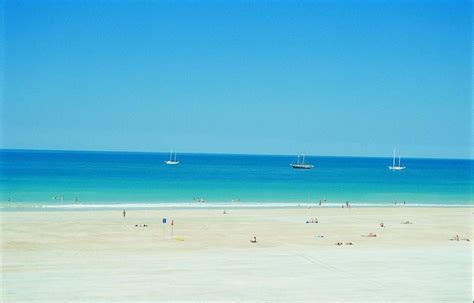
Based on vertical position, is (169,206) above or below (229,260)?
above

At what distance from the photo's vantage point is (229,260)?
28469 millimetres

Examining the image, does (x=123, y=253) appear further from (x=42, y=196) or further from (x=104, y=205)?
(x=42, y=196)

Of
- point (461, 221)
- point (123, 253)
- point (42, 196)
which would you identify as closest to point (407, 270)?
point (123, 253)

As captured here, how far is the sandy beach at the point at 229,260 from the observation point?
877 inches

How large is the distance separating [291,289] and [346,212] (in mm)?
34068

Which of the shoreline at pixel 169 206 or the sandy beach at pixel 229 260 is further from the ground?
the shoreline at pixel 169 206

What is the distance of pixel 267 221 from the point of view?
153ft

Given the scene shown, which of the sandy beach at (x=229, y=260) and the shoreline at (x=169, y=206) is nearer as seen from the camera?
the sandy beach at (x=229, y=260)

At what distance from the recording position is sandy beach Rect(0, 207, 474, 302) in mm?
22281

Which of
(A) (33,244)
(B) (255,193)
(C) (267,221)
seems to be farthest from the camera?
(B) (255,193)

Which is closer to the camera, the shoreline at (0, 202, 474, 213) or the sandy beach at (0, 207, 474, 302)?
the sandy beach at (0, 207, 474, 302)

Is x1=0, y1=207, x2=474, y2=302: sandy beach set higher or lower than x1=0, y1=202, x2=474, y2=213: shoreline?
lower

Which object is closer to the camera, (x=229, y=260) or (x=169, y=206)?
(x=229, y=260)

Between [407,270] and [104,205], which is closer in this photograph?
[407,270]
